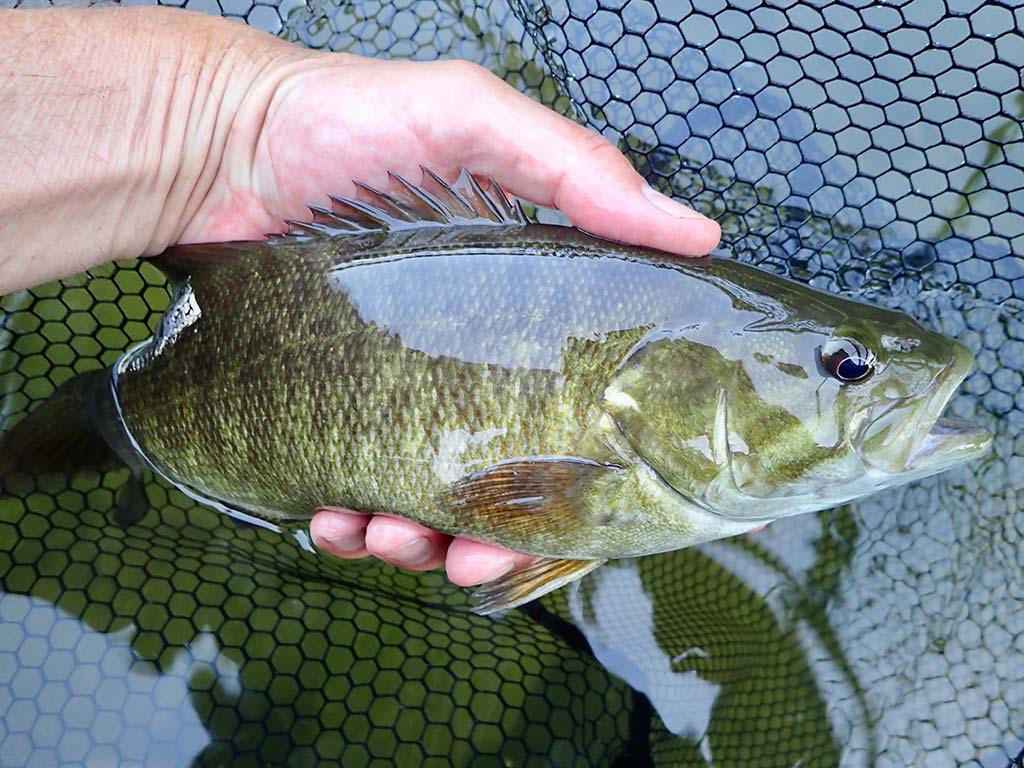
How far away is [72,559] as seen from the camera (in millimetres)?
3211

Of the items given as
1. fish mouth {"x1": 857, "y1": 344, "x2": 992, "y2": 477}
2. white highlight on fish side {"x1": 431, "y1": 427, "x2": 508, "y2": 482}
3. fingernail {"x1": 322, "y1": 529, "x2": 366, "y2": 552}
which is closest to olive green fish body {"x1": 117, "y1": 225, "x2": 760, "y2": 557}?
white highlight on fish side {"x1": 431, "y1": 427, "x2": 508, "y2": 482}

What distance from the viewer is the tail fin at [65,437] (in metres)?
3.12

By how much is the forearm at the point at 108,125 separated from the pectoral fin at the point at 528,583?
1.87 metres

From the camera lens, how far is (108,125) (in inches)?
117

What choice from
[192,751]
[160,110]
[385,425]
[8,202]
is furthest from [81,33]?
[192,751]

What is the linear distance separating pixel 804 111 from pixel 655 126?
63cm

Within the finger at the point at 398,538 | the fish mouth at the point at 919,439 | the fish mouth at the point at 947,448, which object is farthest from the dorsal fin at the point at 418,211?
the fish mouth at the point at 947,448

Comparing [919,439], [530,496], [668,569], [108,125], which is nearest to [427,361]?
[530,496]

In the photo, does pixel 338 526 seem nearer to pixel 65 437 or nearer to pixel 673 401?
pixel 65 437

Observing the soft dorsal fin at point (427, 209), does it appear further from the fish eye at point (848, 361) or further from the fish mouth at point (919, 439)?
the fish mouth at point (919, 439)

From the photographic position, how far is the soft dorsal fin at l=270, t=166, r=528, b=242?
2621 mm

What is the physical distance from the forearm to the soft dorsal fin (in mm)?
868

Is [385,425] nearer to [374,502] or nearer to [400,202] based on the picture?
[374,502]

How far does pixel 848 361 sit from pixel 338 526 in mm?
1741
